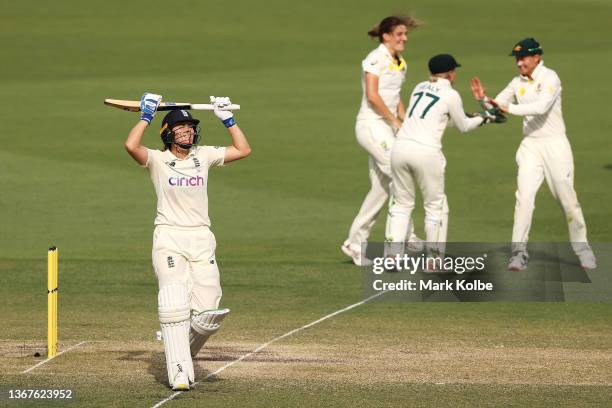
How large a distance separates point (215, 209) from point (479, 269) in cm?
556

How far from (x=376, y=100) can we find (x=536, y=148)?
1705 millimetres

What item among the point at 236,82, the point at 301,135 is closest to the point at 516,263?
the point at 301,135

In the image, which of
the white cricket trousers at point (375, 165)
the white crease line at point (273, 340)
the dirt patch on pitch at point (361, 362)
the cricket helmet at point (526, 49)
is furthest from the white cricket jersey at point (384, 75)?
the dirt patch on pitch at point (361, 362)

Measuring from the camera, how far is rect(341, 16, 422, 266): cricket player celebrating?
50.6ft

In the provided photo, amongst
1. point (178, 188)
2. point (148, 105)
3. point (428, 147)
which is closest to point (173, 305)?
point (178, 188)

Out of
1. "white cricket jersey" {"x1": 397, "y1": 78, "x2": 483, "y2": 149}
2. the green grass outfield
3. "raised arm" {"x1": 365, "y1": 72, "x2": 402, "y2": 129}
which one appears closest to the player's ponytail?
"raised arm" {"x1": 365, "y1": 72, "x2": 402, "y2": 129}

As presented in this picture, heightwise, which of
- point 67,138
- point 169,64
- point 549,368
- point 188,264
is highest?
point 169,64

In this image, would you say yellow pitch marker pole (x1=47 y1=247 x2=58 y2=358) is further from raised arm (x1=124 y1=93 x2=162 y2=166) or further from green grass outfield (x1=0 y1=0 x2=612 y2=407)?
raised arm (x1=124 y1=93 x2=162 y2=166)

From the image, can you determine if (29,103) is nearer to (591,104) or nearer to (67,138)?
(67,138)

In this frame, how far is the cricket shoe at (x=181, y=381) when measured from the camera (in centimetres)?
973

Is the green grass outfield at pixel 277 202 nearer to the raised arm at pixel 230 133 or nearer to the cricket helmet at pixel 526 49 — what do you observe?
the raised arm at pixel 230 133

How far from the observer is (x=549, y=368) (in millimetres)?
10812

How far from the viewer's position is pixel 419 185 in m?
14.8

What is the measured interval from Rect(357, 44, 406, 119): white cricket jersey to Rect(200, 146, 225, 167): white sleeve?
16.6ft
